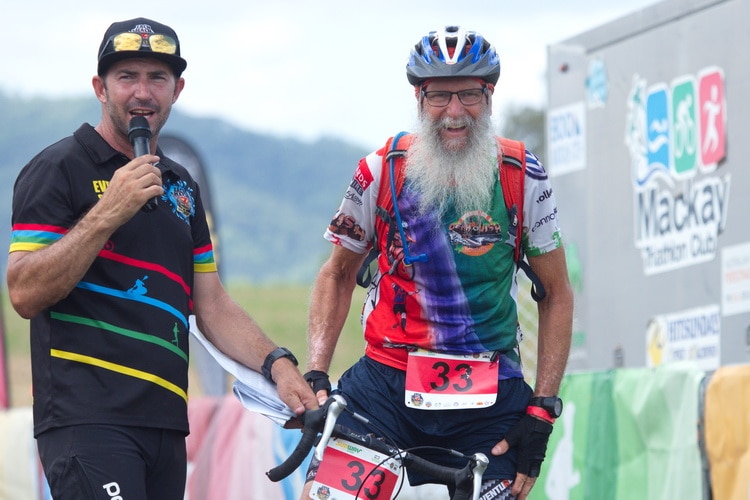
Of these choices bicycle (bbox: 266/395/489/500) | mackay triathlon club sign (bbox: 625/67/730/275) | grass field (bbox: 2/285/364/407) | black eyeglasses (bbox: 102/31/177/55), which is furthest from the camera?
grass field (bbox: 2/285/364/407)

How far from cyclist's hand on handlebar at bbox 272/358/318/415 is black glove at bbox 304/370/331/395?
0.75ft

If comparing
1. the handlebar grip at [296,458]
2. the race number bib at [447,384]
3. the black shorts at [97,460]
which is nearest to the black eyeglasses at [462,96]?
the race number bib at [447,384]

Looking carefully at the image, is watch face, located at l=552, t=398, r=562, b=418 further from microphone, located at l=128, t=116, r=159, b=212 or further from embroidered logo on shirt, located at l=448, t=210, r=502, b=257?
microphone, located at l=128, t=116, r=159, b=212

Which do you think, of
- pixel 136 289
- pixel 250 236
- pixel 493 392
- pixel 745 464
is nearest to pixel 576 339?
A: pixel 745 464

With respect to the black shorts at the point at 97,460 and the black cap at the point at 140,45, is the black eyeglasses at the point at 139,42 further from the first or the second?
the black shorts at the point at 97,460

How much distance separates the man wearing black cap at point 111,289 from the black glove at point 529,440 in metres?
1.27

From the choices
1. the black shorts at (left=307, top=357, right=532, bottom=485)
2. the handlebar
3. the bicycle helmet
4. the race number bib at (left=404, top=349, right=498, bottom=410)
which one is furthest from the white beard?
the handlebar

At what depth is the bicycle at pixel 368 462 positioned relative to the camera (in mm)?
4969

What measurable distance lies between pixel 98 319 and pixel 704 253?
444 centimetres

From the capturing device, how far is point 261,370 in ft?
16.9

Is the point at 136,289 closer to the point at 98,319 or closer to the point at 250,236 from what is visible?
the point at 98,319

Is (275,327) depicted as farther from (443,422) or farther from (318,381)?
(443,422)

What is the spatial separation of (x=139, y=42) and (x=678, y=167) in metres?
4.45

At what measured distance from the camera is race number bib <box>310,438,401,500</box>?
Answer: 5.18 m
